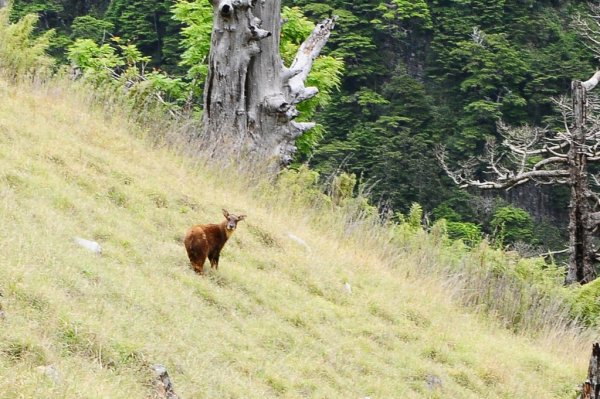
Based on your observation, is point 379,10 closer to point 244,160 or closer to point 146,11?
point 146,11

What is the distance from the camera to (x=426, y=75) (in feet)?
136

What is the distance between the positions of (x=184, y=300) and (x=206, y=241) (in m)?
0.70

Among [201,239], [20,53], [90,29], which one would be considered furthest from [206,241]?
[90,29]

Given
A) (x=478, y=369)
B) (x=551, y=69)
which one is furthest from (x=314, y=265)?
(x=551, y=69)

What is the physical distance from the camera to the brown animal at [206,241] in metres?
6.39

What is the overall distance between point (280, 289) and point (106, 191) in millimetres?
1711

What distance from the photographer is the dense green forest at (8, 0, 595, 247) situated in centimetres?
3388

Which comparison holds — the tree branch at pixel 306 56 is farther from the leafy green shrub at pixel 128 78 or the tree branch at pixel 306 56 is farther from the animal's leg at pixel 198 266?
the animal's leg at pixel 198 266

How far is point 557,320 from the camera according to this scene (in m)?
9.73

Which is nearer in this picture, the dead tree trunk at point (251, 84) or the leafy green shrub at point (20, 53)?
the leafy green shrub at point (20, 53)

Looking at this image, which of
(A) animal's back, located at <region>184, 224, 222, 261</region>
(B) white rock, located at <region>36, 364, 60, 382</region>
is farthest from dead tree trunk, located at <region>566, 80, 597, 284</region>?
(B) white rock, located at <region>36, 364, 60, 382</region>

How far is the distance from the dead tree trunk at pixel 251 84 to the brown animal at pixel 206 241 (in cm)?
490

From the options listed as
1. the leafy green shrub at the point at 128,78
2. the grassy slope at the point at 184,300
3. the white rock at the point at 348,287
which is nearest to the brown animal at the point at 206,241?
the grassy slope at the point at 184,300

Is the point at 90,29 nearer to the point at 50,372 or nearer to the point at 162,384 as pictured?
the point at 162,384
